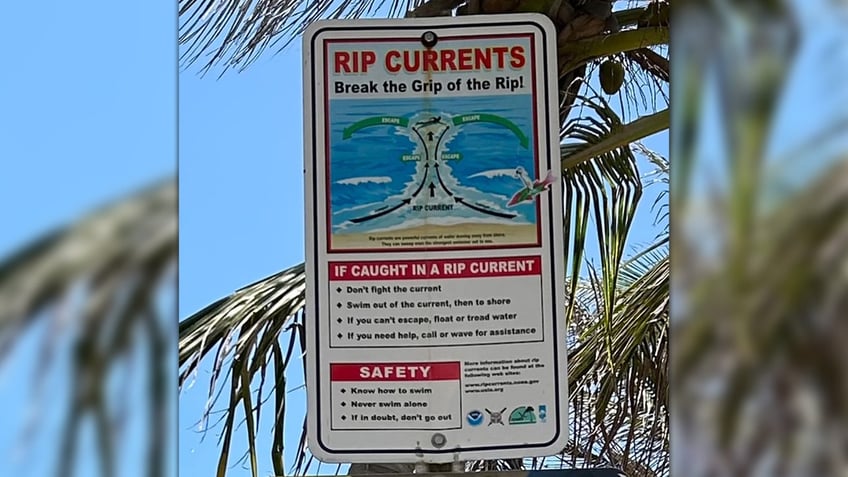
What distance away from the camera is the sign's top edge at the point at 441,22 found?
156cm

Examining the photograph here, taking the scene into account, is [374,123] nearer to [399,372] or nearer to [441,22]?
[441,22]

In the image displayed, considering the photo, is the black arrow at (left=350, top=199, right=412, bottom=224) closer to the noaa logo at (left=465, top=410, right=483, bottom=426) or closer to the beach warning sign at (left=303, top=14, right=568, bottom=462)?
the beach warning sign at (left=303, top=14, right=568, bottom=462)

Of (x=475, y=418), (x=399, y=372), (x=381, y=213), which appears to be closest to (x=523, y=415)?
(x=475, y=418)

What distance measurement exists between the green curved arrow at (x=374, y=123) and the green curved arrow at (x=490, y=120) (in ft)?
0.26

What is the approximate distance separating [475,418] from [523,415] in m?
0.07

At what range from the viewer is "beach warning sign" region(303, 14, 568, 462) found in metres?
1.45

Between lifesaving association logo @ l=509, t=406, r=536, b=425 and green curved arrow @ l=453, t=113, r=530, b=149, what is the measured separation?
0.38 m
